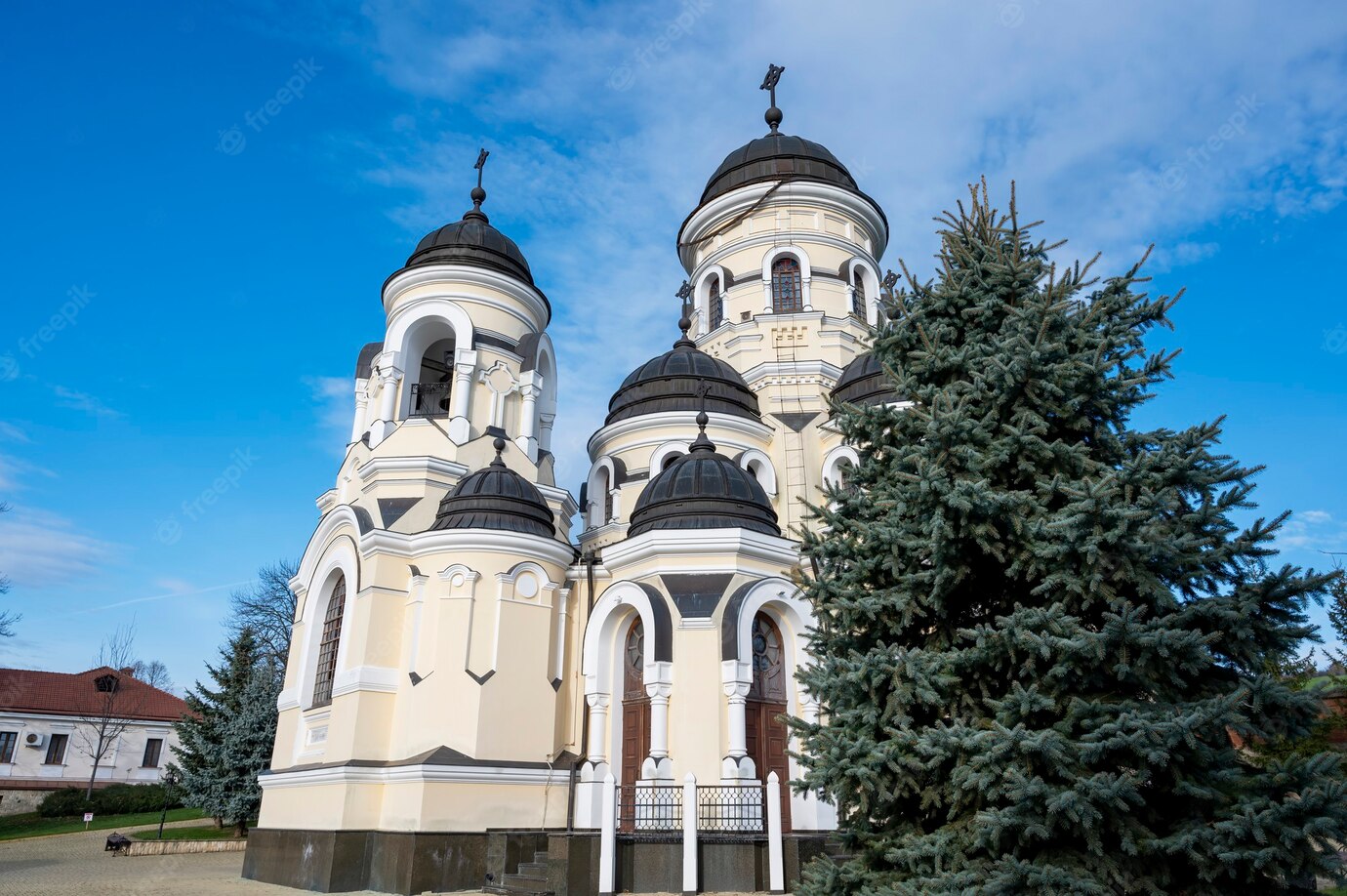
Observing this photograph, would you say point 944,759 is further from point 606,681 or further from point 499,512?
point 499,512

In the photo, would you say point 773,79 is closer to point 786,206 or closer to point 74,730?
point 786,206

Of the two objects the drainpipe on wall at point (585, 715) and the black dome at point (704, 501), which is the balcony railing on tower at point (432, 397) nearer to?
the drainpipe on wall at point (585, 715)

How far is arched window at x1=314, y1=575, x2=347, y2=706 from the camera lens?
49.6ft

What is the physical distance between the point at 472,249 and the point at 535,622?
789 cm

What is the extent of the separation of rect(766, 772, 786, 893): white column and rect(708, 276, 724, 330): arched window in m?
12.5

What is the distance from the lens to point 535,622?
1443cm

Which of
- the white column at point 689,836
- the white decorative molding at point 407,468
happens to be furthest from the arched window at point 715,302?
the white column at point 689,836

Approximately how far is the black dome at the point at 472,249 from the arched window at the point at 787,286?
217 inches

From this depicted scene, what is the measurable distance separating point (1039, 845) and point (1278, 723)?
1617 mm

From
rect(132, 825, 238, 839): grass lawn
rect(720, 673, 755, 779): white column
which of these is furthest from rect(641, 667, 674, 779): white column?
rect(132, 825, 238, 839): grass lawn

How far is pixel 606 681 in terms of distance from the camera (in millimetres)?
13938

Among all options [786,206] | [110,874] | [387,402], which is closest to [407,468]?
[387,402]

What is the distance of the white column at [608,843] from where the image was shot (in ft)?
35.0

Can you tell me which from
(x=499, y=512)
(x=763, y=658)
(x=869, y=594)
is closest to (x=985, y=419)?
(x=869, y=594)
